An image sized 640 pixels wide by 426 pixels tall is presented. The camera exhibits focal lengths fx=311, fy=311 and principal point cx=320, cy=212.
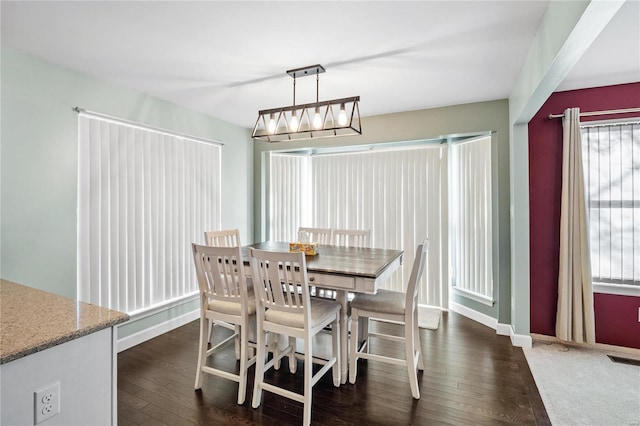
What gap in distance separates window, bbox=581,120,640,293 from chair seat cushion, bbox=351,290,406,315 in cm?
208

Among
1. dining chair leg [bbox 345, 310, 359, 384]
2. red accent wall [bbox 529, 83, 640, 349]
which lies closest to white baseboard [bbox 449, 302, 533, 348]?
red accent wall [bbox 529, 83, 640, 349]

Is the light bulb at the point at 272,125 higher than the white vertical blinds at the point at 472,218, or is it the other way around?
the light bulb at the point at 272,125

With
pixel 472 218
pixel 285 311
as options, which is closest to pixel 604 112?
pixel 472 218

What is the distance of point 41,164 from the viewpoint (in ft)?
7.84

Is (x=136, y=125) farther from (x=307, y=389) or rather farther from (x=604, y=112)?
(x=604, y=112)

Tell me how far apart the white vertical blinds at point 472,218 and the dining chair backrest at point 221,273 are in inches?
109

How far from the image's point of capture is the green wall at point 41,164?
2213 mm

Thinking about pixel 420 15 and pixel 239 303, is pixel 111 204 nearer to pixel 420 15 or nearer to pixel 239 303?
pixel 239 303

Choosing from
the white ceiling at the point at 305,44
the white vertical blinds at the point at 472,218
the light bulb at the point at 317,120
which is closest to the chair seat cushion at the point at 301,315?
the light bulb at the point at 317,120

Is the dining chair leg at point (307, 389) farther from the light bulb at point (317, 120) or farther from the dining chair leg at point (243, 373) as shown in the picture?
the light bulb at point (317, 120)

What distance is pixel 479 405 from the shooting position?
2104mm

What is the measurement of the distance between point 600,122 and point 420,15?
2.31 metres

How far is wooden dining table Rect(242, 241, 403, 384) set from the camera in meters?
2.10

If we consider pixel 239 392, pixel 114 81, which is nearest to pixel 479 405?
pixel 239 392
